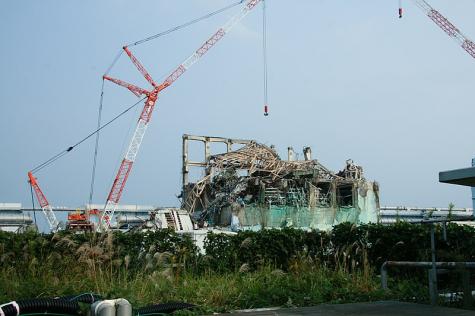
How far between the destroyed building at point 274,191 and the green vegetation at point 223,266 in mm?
30641

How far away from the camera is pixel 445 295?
992 cm

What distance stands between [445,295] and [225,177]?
43858 millimetres

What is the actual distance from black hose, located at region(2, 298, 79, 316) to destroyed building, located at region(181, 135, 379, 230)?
39432 mm

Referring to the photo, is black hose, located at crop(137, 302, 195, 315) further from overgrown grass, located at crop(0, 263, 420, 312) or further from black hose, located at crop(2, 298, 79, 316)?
black hose, located at crop(2, 298, 79, 316)

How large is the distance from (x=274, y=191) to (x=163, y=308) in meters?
43.9

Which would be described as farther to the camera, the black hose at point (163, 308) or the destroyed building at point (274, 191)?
the destroyed building at point (274, 191)

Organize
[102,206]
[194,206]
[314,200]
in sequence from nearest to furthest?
[314,200] → [194,206] → [102,206]

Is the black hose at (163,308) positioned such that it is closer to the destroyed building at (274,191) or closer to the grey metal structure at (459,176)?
the grey metal structure at (459,176)

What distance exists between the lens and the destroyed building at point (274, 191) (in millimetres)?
49938

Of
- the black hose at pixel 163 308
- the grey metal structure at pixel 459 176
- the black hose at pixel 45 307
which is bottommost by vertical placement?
the black hose at pixel 163 308

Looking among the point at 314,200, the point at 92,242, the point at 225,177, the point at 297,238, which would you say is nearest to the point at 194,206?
the point at 225,177

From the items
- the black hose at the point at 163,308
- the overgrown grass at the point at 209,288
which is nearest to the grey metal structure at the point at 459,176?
the overgrown grass at the point at 209,288

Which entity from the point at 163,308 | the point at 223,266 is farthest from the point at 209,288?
the point at 223,266

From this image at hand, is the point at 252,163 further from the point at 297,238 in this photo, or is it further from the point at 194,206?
the point at 297,238
